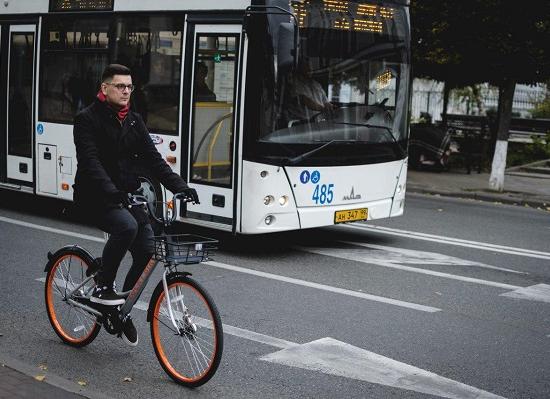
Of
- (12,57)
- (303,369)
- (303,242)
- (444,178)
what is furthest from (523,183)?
(303,369)

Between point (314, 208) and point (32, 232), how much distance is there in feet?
12.0

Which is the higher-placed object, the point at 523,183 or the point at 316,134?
the point at 316,134

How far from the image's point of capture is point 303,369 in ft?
20.5

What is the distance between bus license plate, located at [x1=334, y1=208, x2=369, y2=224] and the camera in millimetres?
10516

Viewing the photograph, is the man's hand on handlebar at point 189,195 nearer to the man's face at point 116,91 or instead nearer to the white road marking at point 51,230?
the man's face at point 116,91

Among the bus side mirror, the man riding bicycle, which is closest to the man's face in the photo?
the man riding bicycle

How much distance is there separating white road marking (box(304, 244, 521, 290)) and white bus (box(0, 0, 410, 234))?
432 mm

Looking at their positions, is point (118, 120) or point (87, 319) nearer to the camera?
point (118, 120)

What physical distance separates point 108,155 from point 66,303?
1.26 m

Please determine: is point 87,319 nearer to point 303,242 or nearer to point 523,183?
point 303,242

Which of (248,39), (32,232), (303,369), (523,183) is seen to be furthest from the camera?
(523,183)

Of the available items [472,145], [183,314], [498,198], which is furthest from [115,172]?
[472,145]

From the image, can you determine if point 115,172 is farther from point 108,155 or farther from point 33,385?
point 33,385

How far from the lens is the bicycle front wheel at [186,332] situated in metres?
5.54
